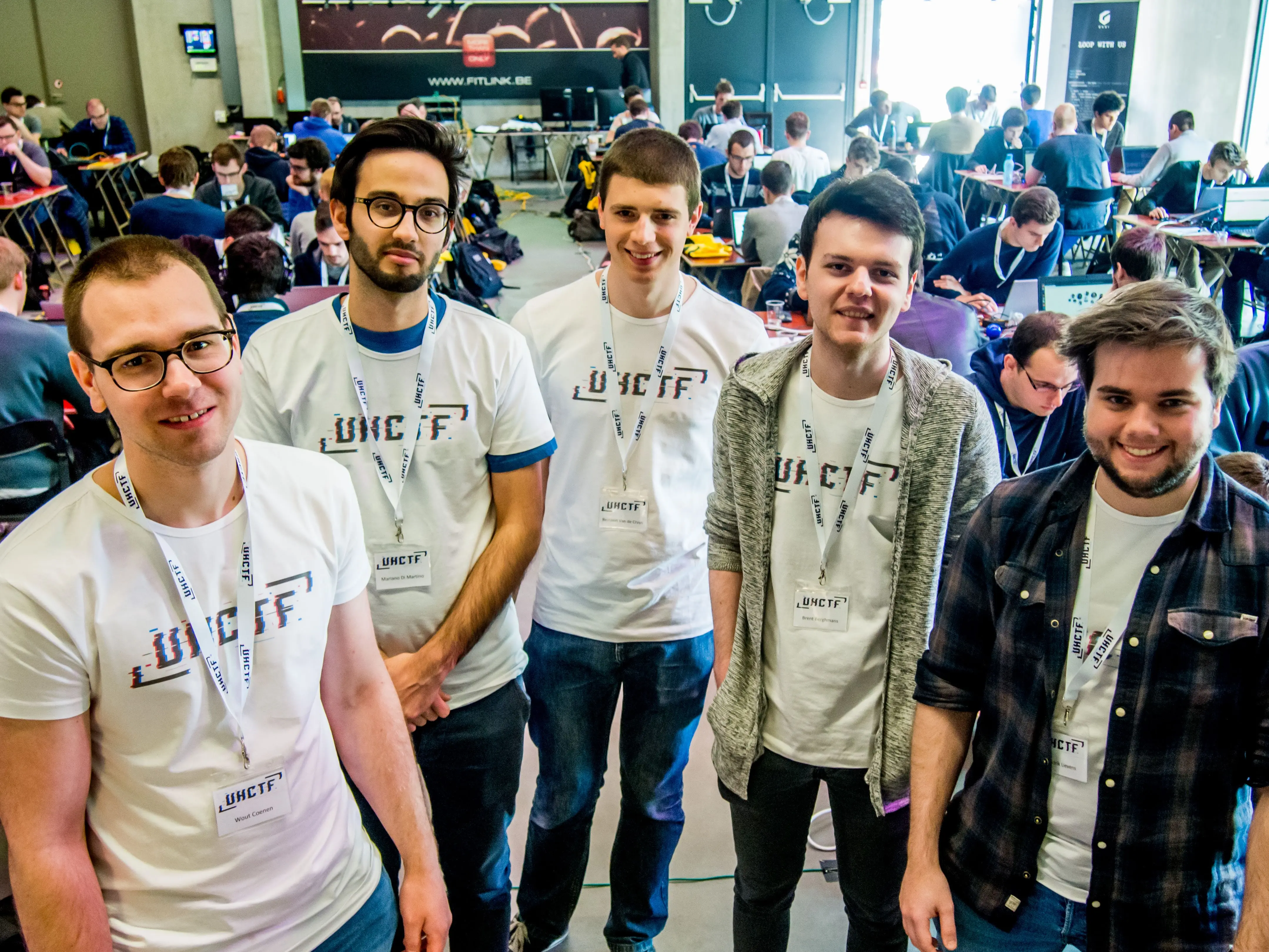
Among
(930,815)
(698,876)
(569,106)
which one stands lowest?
(698,876)

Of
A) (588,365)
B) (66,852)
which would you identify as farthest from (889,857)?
(66,852)

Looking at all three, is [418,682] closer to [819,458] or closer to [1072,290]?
[819,458]

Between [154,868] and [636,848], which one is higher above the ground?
[154,868]

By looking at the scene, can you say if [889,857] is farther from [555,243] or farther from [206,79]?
[206,79]

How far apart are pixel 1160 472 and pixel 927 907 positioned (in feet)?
2.35

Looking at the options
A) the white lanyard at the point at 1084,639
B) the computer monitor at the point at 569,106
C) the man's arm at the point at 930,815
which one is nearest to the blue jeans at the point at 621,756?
the man's arm at the point at 930,815

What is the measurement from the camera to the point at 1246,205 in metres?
6.95

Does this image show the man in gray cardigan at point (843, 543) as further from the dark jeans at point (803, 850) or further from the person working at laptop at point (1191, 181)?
the person working at laptop at point (1191, 181)

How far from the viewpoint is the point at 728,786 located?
68.7 inches

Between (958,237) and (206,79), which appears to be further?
(206,79)

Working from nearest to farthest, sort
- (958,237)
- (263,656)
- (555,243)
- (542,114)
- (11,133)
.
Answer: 1. (263,656)
2. (958,237)
3. (11,133)
4. (555,243)
5. (542,114)

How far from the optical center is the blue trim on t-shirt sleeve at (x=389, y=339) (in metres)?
1.72

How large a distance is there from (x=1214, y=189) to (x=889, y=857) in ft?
25.5

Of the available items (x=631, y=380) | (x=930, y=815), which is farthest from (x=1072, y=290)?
(x=930, y=815)
